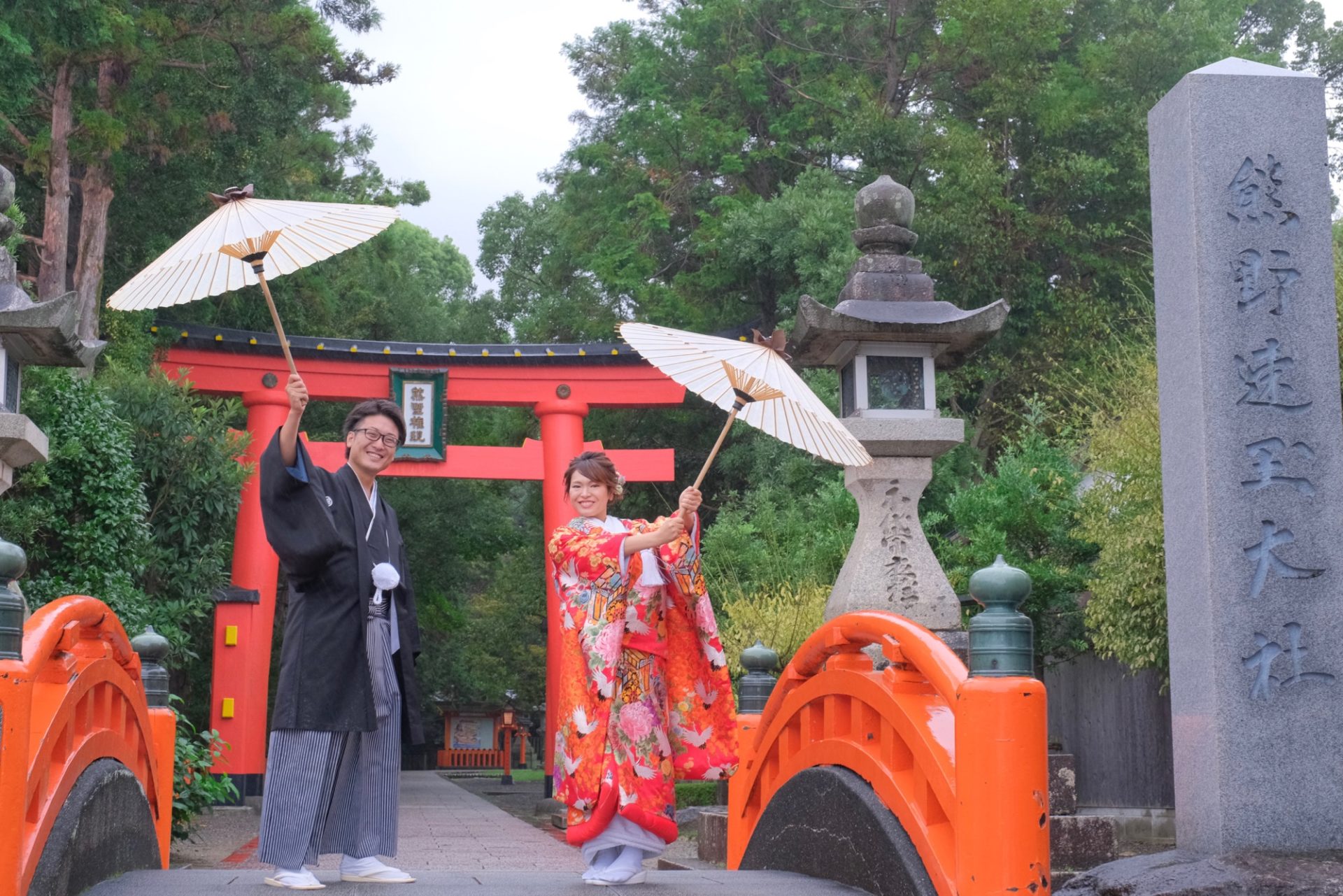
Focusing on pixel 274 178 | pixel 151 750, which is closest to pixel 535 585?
pixel 274 178

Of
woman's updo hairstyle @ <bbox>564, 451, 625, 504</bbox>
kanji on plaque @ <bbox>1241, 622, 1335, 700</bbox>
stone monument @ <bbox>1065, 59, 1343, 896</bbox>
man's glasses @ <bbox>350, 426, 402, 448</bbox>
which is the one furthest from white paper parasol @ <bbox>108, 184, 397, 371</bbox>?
kanji on plaque @ <bbox>1241, 622, 1335, 700</bbox>

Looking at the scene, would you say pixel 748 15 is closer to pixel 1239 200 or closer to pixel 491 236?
pixel 491 236

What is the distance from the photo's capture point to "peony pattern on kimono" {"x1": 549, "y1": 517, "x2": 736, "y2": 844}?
438cm

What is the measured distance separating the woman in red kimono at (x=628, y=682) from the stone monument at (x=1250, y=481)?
1.44 meters

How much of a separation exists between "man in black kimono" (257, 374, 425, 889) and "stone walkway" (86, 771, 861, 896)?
0.18 metres

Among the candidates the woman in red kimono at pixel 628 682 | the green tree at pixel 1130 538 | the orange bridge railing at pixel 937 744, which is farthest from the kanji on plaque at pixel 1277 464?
the green tree at pixel 1130 538

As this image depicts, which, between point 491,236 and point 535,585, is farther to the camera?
point 491,236

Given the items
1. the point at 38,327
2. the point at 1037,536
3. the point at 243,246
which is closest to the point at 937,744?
the point at 243,246

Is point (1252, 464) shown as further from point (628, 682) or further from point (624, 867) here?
point (624, 867)

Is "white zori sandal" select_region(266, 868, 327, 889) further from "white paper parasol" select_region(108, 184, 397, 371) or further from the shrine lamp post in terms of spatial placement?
the shrine lamp post

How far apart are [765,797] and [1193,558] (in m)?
2.03

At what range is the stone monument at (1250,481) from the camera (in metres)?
4.36

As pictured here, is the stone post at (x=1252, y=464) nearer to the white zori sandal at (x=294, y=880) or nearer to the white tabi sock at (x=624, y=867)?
the white tabi sock at (x=624, y=867)

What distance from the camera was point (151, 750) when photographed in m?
5.39
